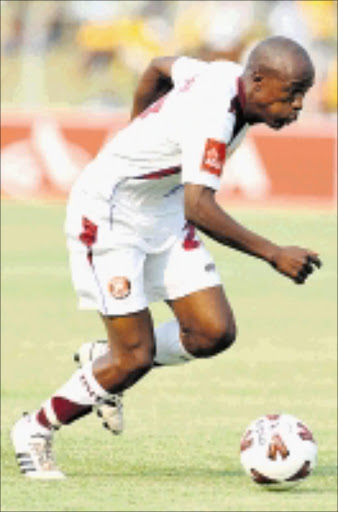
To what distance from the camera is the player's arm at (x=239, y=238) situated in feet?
21.7

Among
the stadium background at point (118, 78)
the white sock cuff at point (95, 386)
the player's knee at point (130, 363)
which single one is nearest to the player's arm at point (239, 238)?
the player's knee at point (130, 363)

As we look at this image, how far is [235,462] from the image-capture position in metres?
8.08

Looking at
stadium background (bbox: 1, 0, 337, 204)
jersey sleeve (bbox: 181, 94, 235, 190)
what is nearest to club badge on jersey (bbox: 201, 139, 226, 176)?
jersey sleeve (bbox: 181, 94, 235, 190)

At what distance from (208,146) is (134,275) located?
971 millimetres

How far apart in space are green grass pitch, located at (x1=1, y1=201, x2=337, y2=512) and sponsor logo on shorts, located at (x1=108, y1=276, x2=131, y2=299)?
0.86 m

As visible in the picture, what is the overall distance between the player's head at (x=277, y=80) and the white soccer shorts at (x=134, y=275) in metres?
1.03

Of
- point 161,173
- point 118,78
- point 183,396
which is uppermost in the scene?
point 161,173

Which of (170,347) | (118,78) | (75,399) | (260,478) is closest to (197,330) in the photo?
(170,347)

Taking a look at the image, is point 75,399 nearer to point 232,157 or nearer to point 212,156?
point 212,156

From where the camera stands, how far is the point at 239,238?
22.1 ft

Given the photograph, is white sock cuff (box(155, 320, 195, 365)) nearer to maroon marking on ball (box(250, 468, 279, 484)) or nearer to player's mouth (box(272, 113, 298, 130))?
maroon marking on ball (box(250, 468, 279, 484))

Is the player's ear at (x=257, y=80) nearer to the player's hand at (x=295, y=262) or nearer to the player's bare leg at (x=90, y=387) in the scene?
the player's hand at (x=295, y=262)

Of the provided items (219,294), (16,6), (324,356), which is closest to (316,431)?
(219,294)

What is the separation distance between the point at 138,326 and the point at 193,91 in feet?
3.76
